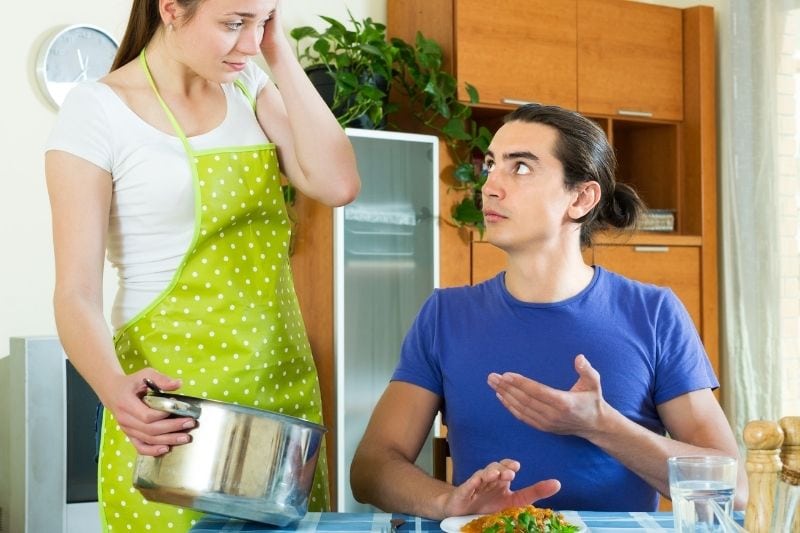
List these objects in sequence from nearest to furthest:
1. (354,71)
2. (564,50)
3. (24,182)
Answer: (24,182) < (354,71) < (564,50)

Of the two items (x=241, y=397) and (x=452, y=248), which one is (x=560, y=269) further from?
(x=452, y=248)

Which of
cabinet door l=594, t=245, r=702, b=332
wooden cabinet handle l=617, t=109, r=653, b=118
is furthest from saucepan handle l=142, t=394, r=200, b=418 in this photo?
wooden cabinet handle l=617, t=109, r=653, b=118

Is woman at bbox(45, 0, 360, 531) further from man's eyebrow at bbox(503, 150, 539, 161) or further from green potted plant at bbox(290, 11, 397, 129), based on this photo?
green potted plant at bbox(290, 11, 397, 129)

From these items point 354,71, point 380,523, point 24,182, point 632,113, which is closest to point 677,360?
point 380,523

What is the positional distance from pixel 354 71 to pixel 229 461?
2703 millimetres

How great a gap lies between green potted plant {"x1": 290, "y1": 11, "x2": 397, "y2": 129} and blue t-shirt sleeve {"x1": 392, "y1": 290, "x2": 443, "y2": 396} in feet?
6.17

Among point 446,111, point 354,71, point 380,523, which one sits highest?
point 354,71

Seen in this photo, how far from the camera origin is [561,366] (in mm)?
1813

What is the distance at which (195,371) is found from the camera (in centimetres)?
161

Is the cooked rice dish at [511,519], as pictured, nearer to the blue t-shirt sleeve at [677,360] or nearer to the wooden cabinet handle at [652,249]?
the blue t-shirt sleeve at [677,360]

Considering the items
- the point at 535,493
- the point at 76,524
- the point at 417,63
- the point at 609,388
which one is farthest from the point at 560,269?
the point at 417,63

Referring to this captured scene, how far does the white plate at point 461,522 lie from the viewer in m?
1.33

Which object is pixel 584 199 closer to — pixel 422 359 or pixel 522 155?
pixel 522 155

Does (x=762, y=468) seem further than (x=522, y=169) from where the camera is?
No
